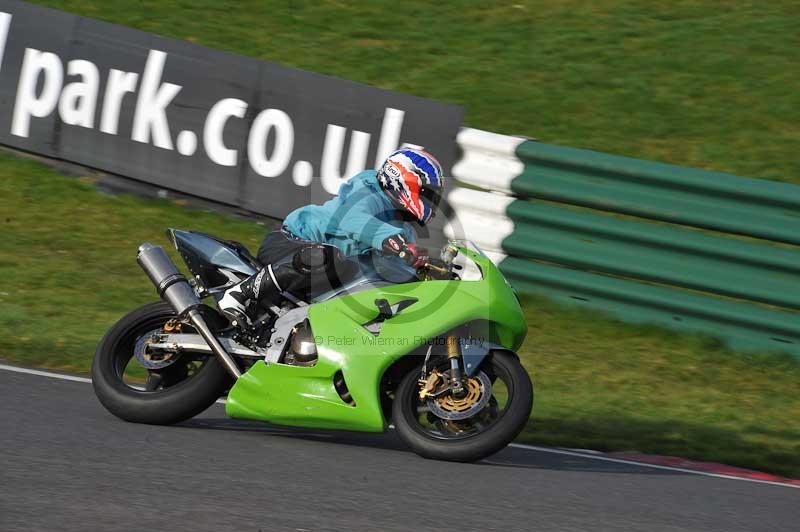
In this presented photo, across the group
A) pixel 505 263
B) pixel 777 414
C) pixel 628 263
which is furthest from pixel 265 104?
pixel 777 414

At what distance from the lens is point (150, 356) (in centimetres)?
627

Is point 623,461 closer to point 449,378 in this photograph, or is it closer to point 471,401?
point 471,401

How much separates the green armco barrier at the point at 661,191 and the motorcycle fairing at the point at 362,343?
3.37 metres

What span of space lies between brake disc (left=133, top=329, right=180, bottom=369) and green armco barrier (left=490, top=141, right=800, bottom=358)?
391cm

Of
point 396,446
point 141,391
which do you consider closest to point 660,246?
point 396,446

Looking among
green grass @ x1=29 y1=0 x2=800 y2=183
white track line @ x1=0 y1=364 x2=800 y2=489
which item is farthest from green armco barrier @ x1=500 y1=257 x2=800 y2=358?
white track line @ x1=0 y1=364 x2=800 y2=489

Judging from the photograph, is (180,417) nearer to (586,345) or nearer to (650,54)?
(586,345)

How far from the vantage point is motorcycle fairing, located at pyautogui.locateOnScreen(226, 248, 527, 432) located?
5.79 metres

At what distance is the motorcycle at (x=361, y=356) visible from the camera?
574 cm

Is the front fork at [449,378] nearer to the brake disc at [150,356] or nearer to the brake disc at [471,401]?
the brake disc at [471,401]

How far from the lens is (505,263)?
9.54 m

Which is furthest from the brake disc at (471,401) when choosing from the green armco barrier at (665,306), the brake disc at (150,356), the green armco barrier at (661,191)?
the green armco barrier at (661,191)

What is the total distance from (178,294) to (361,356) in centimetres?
109

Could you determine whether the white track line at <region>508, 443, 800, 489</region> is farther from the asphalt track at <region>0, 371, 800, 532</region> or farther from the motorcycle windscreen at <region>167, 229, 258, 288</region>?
the motorcycle windscreen at <region>167, 229, 258, 288</region>
